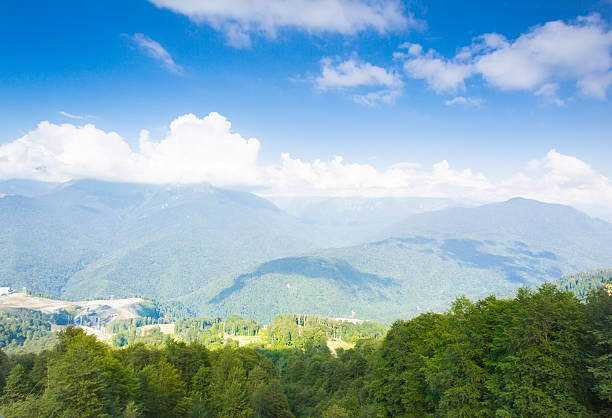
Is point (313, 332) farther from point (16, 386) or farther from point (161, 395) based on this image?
point (16, 386)

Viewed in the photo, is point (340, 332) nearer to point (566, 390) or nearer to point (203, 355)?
point (203, 355)

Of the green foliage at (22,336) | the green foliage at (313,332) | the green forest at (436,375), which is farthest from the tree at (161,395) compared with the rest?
the green foliage at (22,336)

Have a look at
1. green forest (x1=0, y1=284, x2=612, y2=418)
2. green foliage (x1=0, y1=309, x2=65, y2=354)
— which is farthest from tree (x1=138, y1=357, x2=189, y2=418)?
green foliage (x1=0, y1=309, x2=65, y2=354)

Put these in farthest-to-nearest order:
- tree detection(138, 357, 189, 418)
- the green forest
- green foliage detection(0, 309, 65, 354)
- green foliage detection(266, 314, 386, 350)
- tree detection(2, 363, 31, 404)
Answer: green foliage detection(0, 309, 65, 354) → green foliage detection(266, 314, 386, 350) → tree detection(138, 357, 189, 418) → tree detection(2, 363, 31, 404) → the green forest

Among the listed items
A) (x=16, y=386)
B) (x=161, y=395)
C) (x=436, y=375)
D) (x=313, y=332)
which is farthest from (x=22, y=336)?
(x=436, y=375)

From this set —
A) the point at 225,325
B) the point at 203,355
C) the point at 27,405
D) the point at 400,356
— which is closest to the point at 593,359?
the point at 400,356

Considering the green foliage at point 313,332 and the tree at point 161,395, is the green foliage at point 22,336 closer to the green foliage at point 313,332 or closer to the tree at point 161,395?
the green foliage at point 313,332

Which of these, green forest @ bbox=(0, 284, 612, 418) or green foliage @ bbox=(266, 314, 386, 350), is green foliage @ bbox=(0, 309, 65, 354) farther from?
green forest @ bbox=(0, 284, 612, 418)

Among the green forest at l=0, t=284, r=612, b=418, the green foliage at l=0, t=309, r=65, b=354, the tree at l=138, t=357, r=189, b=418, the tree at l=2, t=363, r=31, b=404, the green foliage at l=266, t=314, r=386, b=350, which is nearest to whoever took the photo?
the green forest at l=0, t=284, r=612, b=418
